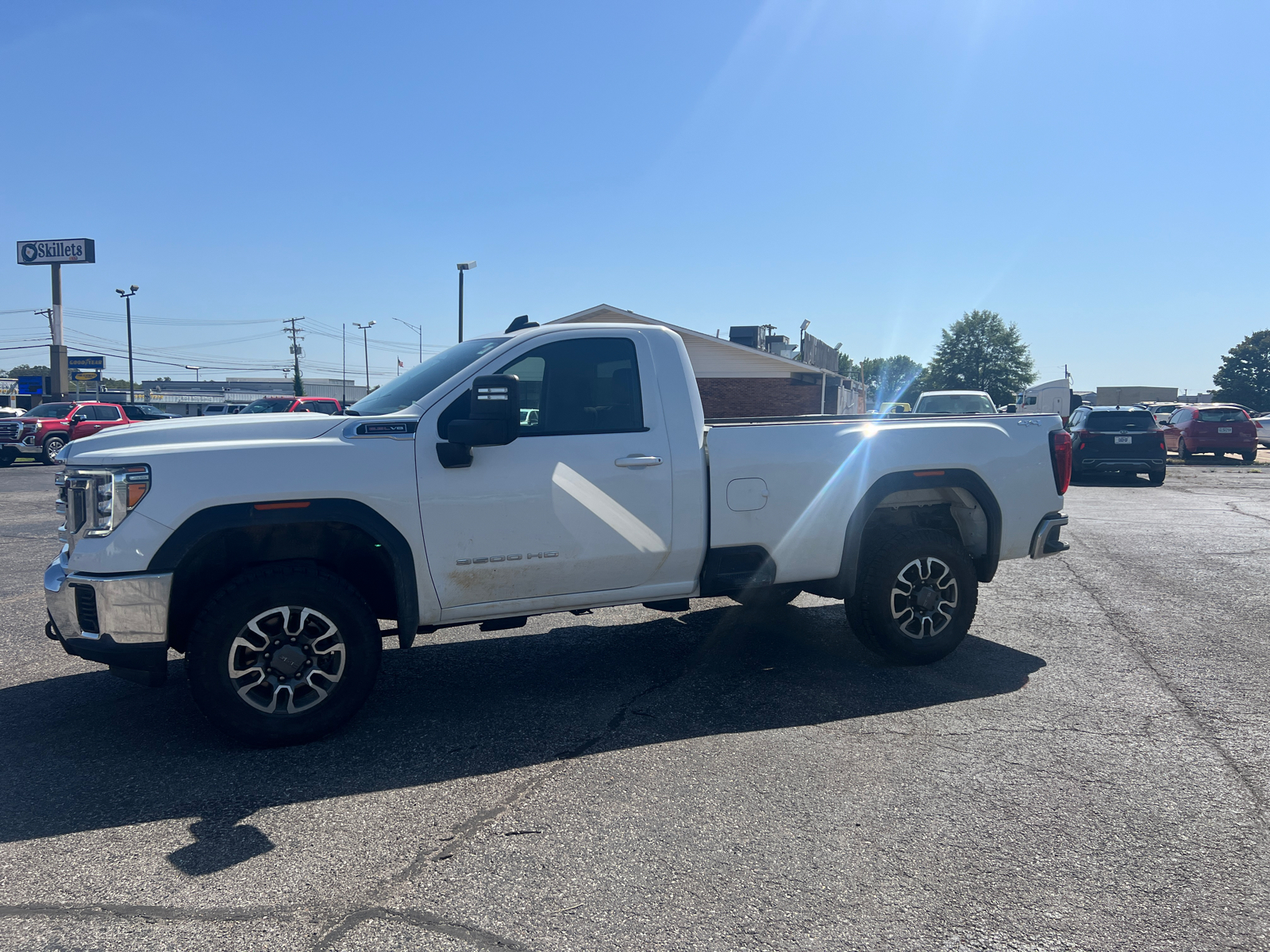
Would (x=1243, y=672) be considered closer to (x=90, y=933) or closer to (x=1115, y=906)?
(x=1115, y=906)

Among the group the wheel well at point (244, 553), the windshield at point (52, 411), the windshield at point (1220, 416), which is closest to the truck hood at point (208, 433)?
the wheel well at point (244, 553)

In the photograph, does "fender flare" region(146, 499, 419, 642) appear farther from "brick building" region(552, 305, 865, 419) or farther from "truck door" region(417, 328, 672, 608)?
"brick building" region(552, 305, 865, 419)

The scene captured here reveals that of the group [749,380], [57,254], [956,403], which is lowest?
[956,403]

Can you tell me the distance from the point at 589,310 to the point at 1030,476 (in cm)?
2350

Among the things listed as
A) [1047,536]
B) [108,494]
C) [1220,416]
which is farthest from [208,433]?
[1220,416]

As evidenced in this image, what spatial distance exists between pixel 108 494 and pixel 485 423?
1.71 meters

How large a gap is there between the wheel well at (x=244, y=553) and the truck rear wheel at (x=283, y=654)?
0.44 feet

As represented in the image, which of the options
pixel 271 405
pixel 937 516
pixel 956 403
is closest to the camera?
pixel 937 516

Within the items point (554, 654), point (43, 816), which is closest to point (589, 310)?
point (554, 654)

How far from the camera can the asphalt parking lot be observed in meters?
2.85

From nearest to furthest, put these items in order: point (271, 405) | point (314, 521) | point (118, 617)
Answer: point (118, 617)
point (314, 521)
point (271, 405)

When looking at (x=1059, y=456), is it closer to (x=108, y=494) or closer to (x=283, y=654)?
(x=283, y=654)

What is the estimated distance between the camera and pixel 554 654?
603cm

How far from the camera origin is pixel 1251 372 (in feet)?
301
